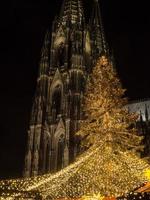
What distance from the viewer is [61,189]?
652 inches

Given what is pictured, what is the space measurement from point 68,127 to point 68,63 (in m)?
8.38

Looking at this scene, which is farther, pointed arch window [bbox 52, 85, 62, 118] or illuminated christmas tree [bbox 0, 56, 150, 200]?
pointed arch window [bbox 52, 85, 62, 118]

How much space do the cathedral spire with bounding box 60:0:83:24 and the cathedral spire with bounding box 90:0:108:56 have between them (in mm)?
3690

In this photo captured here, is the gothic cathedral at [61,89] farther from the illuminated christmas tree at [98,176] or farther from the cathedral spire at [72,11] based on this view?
the illuminated christmas tree at [98,176]

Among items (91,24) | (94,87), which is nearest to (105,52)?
(91,24)

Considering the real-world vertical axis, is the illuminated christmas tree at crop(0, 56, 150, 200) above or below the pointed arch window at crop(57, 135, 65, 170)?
below

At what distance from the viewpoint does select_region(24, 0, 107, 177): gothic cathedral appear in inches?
1585

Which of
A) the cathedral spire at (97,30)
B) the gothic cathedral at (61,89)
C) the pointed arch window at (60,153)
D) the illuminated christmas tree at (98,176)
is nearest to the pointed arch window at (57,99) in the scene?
the gothic cathedral at (61,89)

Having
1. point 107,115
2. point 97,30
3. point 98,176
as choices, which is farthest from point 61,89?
point 98,176

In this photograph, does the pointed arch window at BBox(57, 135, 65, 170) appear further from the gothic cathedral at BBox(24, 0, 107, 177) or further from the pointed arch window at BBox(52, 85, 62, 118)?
the pointed arch window at BBox(52, 85, 62, 118)

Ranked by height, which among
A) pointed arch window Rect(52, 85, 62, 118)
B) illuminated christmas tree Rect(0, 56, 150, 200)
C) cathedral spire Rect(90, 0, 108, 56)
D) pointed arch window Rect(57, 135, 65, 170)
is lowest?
illuminated christmas tree Rect(0, 56, 150, 200)

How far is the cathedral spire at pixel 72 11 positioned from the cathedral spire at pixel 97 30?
12.1 ft

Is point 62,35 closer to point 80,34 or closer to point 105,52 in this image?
point 80,34

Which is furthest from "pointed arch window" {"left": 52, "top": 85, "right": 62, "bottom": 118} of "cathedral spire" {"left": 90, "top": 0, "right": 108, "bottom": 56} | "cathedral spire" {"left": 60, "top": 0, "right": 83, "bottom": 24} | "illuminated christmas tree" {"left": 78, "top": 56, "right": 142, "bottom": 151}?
"illuminated christmas tree" {"left": 78, "top": 56, "right": 142, "bottom": 151}
